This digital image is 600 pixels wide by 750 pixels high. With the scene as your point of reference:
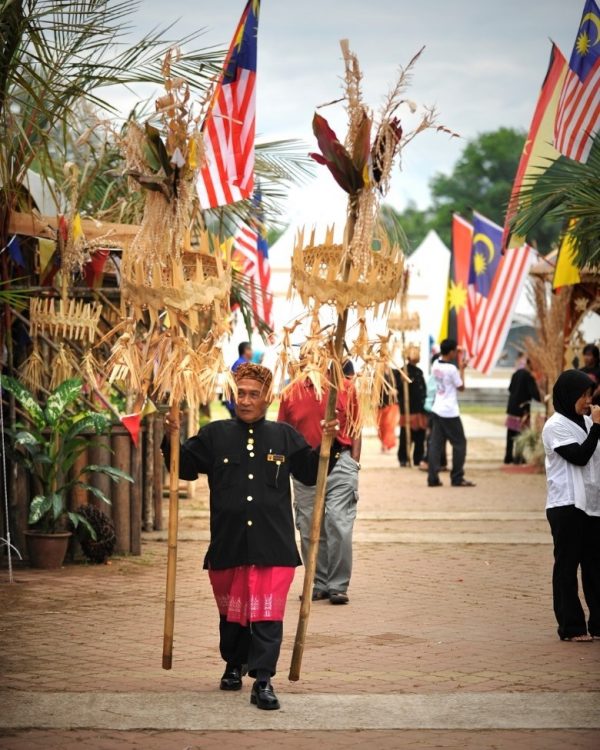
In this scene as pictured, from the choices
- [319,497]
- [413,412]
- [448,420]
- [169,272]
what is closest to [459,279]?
[413,412]

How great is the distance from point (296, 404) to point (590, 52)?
6.17 m

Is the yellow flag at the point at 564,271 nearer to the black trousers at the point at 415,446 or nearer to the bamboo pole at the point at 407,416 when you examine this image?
the bamboo pole at the point at 407,416

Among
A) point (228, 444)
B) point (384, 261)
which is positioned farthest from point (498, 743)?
point (384, 261)

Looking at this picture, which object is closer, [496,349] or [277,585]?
[277,585]

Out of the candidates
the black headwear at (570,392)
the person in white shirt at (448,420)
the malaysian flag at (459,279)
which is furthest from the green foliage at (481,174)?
the black headwear at (570,392)

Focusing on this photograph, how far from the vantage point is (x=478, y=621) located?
28.5ft

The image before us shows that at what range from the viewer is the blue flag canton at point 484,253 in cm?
2012

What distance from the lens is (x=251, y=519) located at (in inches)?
253

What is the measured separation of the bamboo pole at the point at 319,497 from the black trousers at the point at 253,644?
0.70 feet

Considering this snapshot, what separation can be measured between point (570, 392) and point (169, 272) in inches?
109

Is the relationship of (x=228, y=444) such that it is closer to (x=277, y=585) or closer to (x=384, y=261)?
(x=277, y=585)

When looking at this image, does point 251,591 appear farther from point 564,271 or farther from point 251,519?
point 564,271

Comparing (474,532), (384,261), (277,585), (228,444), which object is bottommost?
(474,532)

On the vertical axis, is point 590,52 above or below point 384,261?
above
